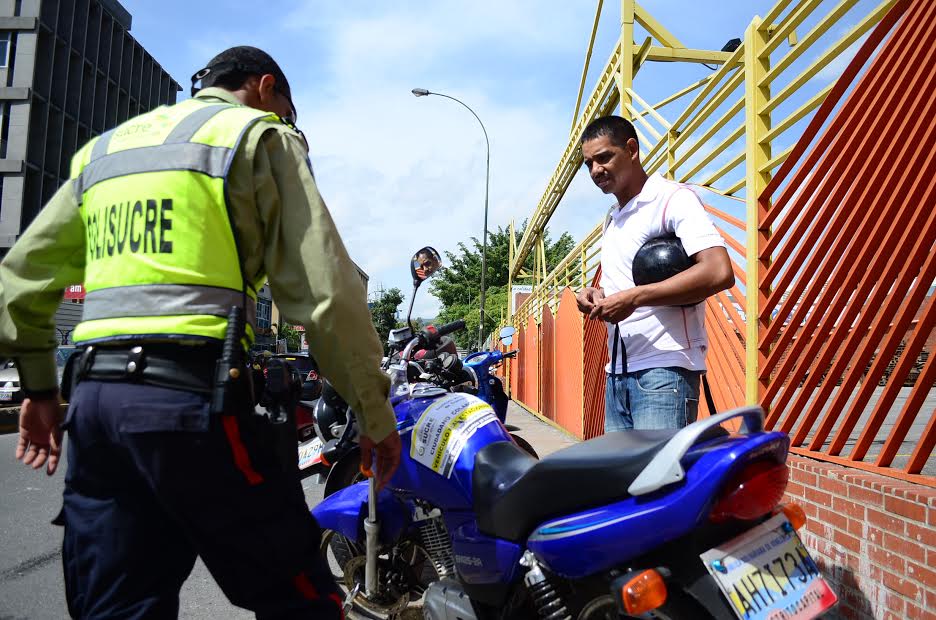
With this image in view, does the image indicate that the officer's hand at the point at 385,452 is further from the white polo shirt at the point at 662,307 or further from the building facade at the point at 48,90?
the building facade at the point at 48,90

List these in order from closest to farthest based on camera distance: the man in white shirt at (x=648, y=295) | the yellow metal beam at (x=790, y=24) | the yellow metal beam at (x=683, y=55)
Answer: the man in white shirt at (x=648, y=295) < the yellow metal beam at (x=790, y=24) < the yellow metal beam at (x=683, y=55)

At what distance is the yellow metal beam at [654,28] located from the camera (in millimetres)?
8070

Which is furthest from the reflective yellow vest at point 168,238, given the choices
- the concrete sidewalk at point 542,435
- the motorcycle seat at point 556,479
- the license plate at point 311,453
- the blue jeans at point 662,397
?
the concrete sidewalk at point 542,435

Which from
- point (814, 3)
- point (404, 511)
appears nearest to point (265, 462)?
point (404, 511)

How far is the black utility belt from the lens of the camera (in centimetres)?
152

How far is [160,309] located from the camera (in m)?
1.55

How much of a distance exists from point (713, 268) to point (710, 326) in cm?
214

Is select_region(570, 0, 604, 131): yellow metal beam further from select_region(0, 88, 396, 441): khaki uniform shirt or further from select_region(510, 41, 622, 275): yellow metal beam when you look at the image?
select_region(0, 88, 396, 441): khaki uniform shirt

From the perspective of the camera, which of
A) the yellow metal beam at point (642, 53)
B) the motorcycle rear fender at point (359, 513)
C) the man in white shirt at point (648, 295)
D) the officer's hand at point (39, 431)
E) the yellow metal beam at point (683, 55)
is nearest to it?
the officer's hand at point (39, 431)

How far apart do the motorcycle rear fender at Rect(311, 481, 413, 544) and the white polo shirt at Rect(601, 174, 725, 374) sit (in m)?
0.99

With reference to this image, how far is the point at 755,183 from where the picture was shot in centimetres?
357

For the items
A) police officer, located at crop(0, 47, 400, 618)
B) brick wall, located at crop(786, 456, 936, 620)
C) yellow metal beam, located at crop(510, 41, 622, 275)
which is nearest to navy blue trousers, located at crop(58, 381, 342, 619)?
police officer, located at crop(0, 47, 400, 618)

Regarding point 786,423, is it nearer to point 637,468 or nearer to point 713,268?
point 713,268

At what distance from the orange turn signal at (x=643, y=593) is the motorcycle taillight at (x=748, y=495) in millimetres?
184
